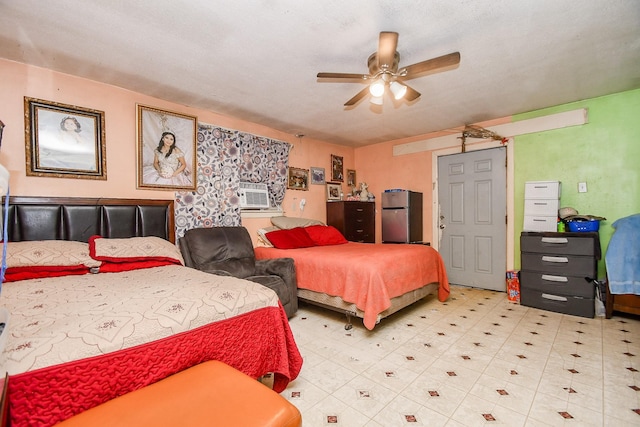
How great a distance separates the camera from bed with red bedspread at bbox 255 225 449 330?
259 centimetres

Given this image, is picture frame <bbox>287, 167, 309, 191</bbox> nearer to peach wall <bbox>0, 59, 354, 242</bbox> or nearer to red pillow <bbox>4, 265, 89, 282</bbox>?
peach wall <bbox>0, 59, 354, 242</bbox>

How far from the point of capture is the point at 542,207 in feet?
11.4

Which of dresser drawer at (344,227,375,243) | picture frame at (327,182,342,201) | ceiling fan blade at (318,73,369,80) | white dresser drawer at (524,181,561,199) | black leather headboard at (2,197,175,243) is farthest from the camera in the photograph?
picture frame at (327,182,342,201)

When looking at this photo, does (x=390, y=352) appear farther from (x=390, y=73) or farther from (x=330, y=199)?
(x=330, y=199)

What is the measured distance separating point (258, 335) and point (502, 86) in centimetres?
337

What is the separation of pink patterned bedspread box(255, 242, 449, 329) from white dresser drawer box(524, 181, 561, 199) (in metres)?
1.42

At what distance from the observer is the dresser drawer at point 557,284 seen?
9.98 ft

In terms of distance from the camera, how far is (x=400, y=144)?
505 centimetres

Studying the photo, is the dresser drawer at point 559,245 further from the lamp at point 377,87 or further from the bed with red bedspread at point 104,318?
the bed with red bedspread at point 104,318

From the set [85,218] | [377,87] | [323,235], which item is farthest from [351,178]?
[85,218]

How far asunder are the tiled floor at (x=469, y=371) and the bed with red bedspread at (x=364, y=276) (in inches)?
10.4

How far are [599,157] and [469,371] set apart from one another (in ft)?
10.3

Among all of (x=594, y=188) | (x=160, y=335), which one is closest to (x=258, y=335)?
(x=160, y=335)

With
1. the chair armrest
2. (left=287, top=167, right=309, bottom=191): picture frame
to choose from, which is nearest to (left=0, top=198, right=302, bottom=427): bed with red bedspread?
the chair armrest
